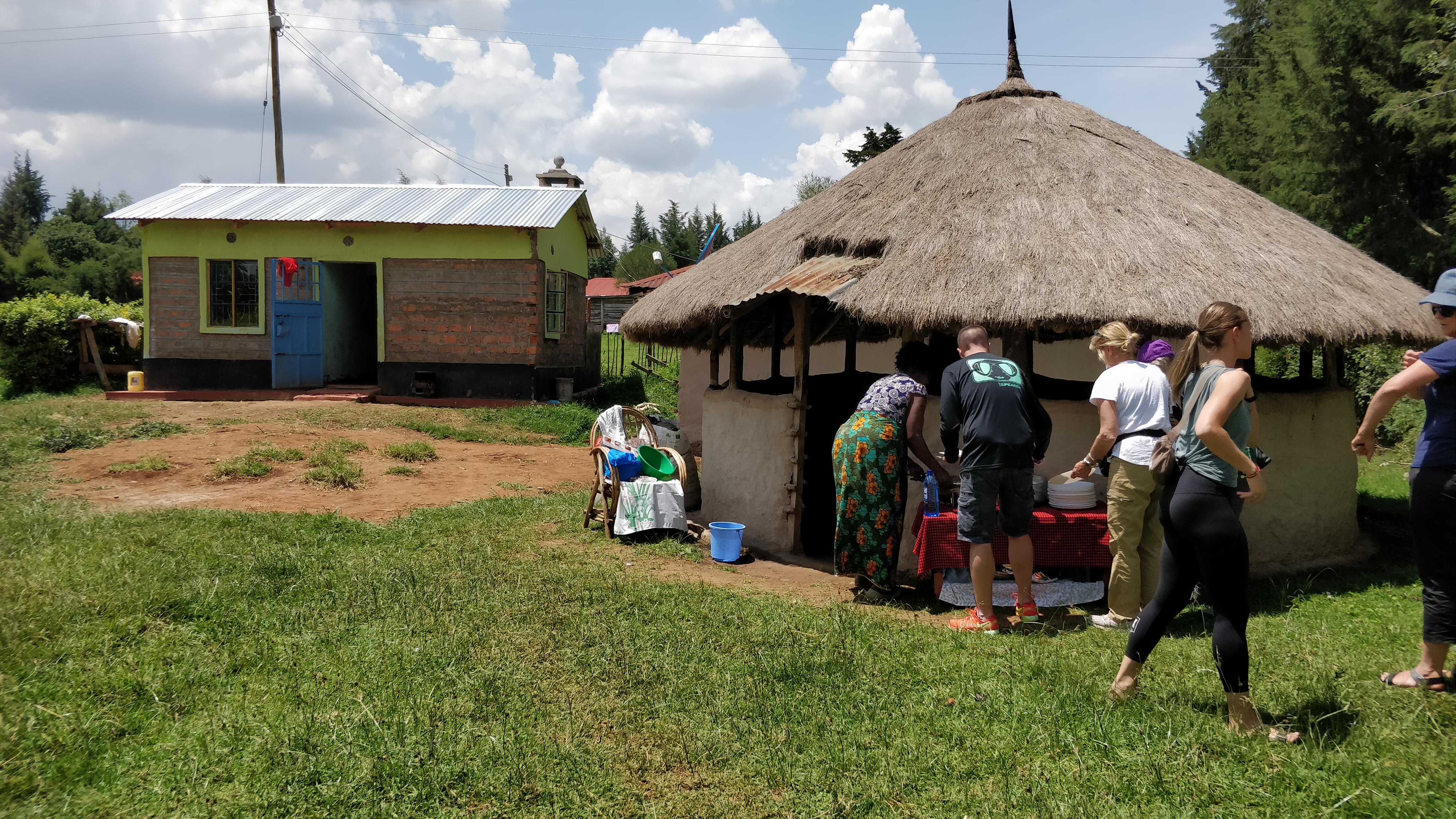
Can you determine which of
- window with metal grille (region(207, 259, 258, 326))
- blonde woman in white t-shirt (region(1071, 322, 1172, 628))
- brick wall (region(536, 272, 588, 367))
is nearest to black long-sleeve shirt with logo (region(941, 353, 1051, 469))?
blonde woman in white t-shirt (region(1071, 322, 1172, 628))

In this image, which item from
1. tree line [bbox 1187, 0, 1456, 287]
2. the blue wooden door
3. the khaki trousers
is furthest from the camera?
the blue wooden door

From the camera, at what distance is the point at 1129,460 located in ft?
16.1

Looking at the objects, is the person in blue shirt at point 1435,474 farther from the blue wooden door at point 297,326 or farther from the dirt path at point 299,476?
the blue wooden door at point 297,326

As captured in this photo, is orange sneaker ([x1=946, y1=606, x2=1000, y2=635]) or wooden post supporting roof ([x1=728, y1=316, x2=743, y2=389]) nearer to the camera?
orange sneaker ([x1=946, y1=606, x2=1000, y2=635])

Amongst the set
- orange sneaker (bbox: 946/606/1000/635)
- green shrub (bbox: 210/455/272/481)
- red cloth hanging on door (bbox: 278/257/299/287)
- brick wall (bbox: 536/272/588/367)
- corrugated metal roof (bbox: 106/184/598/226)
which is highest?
corrugated metal roof (bbox: 106/184/598/226)

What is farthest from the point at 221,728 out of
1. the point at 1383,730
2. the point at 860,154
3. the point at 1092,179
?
the point at 860,154

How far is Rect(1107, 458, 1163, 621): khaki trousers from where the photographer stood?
4.93 m

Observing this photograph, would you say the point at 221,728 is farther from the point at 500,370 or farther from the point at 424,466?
the point at 500,370

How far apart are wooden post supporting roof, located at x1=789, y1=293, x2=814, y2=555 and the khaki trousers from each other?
2528mm

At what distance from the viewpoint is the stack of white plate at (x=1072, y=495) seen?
5762 mm

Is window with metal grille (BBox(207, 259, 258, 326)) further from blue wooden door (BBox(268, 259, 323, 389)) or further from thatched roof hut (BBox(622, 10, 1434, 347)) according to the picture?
thatched roof hut (BBox(622, 10, 1434, 347))

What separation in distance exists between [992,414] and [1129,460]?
2.90 ft

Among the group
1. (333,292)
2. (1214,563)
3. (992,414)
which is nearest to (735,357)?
(992,414)

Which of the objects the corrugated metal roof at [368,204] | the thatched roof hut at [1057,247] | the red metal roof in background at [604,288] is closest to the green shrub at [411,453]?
the thatched roof hut at [1057,247]
